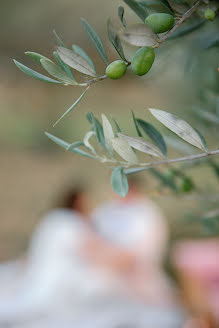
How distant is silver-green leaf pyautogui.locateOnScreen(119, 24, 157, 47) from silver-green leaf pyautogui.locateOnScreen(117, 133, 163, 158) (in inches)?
2.5

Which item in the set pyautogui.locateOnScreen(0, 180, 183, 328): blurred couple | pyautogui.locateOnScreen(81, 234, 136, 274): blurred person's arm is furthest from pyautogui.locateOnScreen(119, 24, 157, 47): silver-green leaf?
pyautogui.locateOnScreen(81, 234, 136, 274): blurred person's arm

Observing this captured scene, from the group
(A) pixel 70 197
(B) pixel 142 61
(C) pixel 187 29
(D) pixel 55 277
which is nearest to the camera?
(B) pixel 142 61

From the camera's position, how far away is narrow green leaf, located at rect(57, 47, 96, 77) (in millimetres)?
281

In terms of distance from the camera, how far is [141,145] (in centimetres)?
31

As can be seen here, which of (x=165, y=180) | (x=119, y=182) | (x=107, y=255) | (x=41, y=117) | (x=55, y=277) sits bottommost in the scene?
(x=107, y=255)

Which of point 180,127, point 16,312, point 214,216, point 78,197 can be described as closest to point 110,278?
point 16,312

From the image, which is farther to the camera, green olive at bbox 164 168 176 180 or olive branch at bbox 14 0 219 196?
green olive at bbox 164 168 176 180

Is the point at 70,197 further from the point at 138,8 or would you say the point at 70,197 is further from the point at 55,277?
the point at 138,8

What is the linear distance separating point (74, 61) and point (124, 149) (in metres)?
0.07

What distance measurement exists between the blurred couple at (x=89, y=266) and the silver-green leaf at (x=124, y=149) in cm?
228

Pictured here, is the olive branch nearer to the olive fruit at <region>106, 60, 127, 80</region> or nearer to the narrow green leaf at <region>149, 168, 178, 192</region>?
the olive fruit at <region>106, 60, 127, 80</region>

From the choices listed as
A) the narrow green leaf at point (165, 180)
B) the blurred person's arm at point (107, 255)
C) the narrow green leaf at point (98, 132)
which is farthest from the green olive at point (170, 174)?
the blurred person's arm at point (107, 255)

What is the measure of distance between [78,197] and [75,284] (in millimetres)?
870

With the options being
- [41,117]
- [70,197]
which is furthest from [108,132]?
[41,117]
